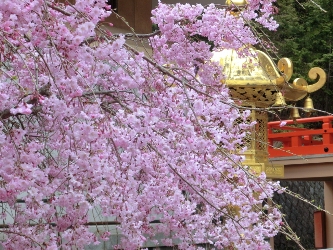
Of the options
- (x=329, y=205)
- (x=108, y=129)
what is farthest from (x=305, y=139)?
(x=108, y=129)

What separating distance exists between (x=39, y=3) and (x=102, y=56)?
0.48 m

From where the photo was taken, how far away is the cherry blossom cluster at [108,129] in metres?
3.87

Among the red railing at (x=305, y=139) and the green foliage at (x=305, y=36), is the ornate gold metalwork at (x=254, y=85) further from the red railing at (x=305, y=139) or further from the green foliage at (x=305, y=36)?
the green foliage at (x=305, y=36)

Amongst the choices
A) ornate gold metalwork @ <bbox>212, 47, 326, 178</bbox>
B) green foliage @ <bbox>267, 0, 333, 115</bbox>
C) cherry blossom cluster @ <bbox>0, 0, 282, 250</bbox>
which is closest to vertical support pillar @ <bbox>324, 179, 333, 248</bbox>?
green foliage @ <bbox>267, 0, 333, 115</bbox>

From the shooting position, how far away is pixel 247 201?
5809mm

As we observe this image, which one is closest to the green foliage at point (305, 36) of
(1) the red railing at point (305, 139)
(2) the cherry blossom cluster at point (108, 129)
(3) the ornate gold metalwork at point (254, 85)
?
(1) the red railing at point (305, 139)

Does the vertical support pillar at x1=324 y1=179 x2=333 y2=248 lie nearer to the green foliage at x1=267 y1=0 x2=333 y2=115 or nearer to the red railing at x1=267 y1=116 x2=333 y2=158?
the red railing at x1=267 y1=116 x2=333 y2=158

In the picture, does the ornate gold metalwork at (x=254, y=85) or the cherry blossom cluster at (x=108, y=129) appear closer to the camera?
the cherry blossom cluster at (x=108, y=129)

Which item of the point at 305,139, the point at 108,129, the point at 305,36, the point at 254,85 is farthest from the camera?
the point at 305,36

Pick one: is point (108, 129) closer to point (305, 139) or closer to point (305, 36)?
point (305, 139)

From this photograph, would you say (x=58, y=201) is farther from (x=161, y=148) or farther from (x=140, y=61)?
(x=140, y=61)

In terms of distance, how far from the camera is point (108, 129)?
3998mm

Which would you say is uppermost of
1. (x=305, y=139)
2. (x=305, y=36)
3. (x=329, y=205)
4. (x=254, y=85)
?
(x=305, y=36)

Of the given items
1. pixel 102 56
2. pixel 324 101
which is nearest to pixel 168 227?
pixel 102 56
